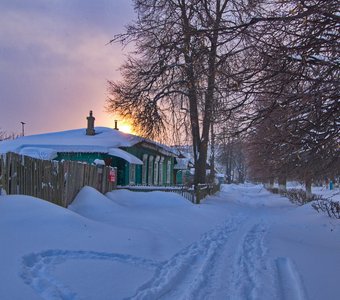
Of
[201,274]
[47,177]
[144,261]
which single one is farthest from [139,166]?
[201,274]

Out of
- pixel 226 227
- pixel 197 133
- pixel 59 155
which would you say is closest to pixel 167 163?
pixel 197 133

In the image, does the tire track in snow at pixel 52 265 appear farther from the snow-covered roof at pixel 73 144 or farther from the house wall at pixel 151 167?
the house wall at pixel 151 167

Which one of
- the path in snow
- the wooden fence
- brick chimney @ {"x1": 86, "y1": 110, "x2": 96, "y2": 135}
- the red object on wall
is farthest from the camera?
brick chimney @ {"x1": 86, "y1": 110, "x2": 96, "y2": 135}

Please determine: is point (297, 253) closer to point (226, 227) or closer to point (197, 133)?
point (226, 227)

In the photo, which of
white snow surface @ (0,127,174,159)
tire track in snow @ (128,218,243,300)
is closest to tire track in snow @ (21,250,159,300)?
tire track in snow @ (128,218,243,300)

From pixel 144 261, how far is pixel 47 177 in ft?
15.3

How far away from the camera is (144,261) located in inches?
282

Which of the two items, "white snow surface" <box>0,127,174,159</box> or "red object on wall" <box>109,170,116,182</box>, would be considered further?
"white snow surface" <box>0,127,174,159</box>

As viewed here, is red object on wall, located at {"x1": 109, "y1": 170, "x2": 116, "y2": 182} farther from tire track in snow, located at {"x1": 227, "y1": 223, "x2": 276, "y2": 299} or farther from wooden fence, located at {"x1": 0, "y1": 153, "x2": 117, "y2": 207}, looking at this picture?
tire track in snow, located at {"x1": 227, "y1": 223, "x2": 276, "y2": 299}

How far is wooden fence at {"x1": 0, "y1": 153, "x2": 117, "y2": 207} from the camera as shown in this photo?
9.04 m

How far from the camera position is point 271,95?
838cm

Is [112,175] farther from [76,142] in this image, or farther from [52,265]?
[52,265]

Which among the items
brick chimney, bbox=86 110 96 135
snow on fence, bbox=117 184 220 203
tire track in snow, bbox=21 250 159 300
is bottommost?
tire track in snow, bbox=21 250 159 300

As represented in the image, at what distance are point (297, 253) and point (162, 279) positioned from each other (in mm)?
4203
